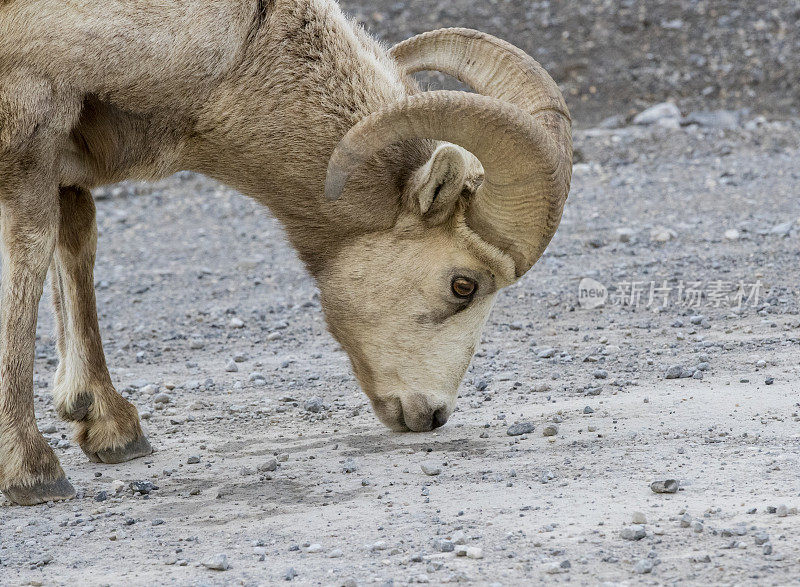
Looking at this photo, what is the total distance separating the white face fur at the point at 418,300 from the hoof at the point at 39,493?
1.79 metres

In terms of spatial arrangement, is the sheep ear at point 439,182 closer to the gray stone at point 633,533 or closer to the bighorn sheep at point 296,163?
the bighorn sheep at point 296,163

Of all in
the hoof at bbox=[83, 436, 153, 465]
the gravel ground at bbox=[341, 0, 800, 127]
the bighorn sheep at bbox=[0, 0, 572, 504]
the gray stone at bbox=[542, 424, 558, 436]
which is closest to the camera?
the bighorn sheep at bbox=[0, 0, 572, 504]

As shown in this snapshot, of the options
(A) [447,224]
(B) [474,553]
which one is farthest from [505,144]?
(B) [474,553]

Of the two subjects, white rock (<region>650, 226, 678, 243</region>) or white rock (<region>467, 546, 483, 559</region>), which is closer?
white rock (<region>467, 546, 483, 559</region>)

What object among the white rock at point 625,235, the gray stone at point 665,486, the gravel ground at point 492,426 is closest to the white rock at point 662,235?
the gravel ground at point 492,426

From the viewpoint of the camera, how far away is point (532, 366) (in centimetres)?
791

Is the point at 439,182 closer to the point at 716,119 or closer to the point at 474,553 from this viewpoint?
the point at 474,553

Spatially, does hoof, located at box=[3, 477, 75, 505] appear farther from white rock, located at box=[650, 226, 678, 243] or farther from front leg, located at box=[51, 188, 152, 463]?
white rock, located at box=[650, 226, 678, 243]

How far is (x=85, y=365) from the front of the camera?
6781mm

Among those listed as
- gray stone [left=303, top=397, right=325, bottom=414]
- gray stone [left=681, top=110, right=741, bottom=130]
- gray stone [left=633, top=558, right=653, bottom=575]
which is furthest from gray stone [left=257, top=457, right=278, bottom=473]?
gray stone [left=681, top=110, right=741, bottom=130]

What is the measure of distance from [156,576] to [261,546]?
500 mm

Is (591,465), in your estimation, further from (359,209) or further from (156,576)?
(156,576)

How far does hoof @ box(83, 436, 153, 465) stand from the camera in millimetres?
6598

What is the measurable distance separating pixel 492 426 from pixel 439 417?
0.41m
